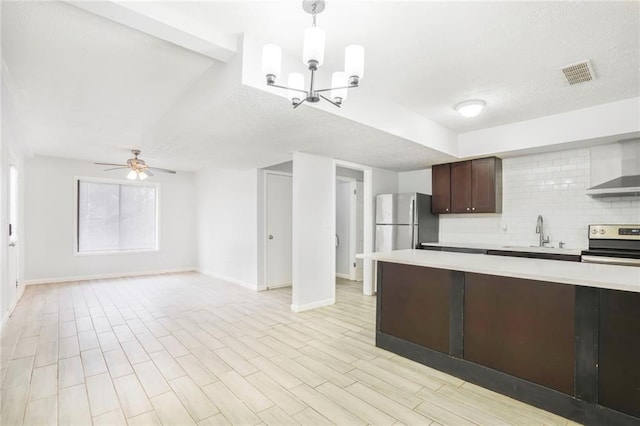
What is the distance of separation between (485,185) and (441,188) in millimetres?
→ 694

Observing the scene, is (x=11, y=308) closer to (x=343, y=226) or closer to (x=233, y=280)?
(x=233, y=280)

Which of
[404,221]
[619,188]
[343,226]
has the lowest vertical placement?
[343,226]

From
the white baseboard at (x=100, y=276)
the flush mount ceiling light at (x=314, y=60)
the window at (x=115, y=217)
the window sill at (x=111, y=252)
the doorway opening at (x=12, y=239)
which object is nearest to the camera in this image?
the flush mount ceiling light at (x=314, y=60)

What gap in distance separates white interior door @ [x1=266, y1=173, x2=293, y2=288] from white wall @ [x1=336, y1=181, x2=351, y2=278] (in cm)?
128

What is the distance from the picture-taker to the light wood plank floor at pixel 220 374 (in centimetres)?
200

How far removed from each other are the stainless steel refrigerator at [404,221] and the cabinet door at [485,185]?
744 mm

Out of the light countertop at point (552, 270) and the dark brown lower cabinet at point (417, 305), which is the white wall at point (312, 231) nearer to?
the dark brown lower cabinet at point (417, 305)

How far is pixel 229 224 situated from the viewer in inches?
254

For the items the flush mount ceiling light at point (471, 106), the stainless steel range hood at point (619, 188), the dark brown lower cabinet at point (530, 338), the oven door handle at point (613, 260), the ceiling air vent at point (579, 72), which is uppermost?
the ceiling air vent at point (579, 72)

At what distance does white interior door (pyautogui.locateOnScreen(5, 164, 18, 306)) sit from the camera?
13.1ft

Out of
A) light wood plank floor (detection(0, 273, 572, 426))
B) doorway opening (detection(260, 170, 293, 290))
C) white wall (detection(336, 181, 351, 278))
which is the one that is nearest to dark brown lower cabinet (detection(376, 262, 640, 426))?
light wood plank floor (detection(0, 273, 572, 426))

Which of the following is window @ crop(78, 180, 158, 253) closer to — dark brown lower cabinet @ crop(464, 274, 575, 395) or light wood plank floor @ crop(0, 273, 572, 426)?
light wood plank floor @ crop(0, 273, 572, 426)

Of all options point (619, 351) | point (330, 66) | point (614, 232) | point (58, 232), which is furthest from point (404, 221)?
point (58, 232)

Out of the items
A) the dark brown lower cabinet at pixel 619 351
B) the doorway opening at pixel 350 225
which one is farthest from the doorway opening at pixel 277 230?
the dark brown lower cabinet at pixel 619 351
